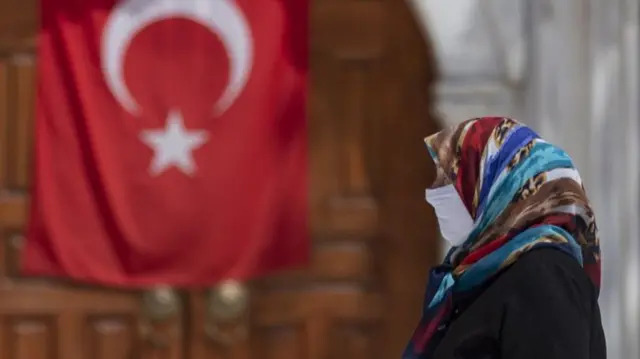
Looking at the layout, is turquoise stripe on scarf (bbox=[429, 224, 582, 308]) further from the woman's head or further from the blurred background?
the blurred background

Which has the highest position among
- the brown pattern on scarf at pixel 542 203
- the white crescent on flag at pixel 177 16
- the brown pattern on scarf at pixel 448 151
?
the white crescent on flag at pixel 177 16

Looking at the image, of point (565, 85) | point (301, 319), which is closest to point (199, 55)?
point (301, 319)

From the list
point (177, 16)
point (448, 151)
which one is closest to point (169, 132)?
point (177, 16)

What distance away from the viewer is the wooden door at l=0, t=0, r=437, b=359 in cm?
243

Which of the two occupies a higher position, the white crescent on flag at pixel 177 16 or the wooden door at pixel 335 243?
the white crescent on flag at pixel 177 16

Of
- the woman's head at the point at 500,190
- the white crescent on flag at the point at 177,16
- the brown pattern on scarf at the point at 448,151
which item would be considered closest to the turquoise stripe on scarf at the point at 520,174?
the woman's head at the point at 500,190

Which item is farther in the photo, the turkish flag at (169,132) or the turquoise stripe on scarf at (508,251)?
the turkish flag at (169,132)

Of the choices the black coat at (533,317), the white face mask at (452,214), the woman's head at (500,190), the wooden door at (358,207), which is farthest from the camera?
the wooden door at (358,207)

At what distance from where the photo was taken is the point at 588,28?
7.45ft

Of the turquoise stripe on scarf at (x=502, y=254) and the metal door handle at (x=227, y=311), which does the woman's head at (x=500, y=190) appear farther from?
the metal door handle at (x=227, y=311)

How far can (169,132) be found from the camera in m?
2.36

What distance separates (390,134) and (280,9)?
0.47 m

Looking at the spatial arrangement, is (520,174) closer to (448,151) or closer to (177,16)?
(448,151)

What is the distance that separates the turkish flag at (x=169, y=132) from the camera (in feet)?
7.66
